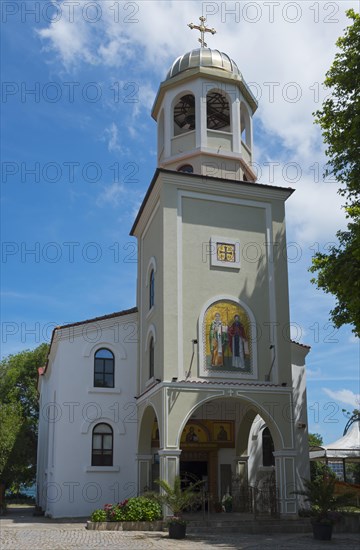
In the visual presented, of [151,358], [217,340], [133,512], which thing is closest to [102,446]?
[151,358]

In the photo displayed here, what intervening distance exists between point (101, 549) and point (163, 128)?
17.5 m

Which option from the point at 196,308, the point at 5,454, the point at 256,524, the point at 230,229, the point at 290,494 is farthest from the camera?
the point at 5,454

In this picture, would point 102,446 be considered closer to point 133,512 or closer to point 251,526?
point 133,512

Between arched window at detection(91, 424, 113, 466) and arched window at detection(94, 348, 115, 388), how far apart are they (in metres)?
1.70

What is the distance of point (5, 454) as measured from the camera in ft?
93.9

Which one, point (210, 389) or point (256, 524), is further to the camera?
point (210, 389)

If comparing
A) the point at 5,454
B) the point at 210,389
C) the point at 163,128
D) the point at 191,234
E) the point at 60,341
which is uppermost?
the point at 163,128

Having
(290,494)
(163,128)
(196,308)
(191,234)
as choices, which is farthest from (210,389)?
(163,128)

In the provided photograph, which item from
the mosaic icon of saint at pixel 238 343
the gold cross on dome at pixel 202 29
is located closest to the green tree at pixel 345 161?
the mosaic icon of saint at pixel 238 343

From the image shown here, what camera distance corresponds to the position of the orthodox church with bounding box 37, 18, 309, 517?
21.3m

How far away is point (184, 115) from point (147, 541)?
1769 cm

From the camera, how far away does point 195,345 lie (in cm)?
2134

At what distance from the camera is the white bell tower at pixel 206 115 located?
2414 centimetres

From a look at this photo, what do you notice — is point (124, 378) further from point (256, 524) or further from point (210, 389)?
point (256, 524)
